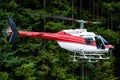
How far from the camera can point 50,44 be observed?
19.5 meters

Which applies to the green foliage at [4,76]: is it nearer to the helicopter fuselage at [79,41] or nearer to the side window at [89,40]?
the helicopter fuselage at [79,41]

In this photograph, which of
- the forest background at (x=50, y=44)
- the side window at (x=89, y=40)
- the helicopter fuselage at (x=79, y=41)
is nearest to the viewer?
the helicopter fuselage at (x=79, y=41)

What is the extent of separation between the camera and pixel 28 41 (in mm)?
18797

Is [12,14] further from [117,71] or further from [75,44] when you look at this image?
[117,71]

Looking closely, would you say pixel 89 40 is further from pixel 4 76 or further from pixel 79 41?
pixel 4 76

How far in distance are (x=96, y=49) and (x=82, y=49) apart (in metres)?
0.51

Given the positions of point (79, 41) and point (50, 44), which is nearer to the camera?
point (79, 41)

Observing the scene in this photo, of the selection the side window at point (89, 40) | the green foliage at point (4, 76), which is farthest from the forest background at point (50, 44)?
the side window at point (89, 40)

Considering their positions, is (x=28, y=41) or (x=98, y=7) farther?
(x=98, y=7)

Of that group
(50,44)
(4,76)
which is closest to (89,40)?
(4,76)

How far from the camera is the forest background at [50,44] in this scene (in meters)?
17.8

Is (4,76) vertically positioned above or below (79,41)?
below

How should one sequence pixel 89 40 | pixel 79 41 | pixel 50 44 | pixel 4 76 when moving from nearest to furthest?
pixel 79 41 < pixel 89 40 < pixel 4 76 < pixel 50 44

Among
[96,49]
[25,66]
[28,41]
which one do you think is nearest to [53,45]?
[28,41]
